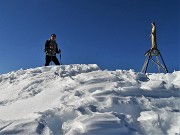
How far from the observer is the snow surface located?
13.3ft

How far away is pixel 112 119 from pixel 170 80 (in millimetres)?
3218

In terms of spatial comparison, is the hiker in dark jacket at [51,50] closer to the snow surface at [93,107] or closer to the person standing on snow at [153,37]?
the person standing on snow at [153,37]

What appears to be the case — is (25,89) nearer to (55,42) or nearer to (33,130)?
(33,130)

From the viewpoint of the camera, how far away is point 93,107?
4652 mm

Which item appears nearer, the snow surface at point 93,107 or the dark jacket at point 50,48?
the snow surface at point 93,107

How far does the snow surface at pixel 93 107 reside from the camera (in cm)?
404

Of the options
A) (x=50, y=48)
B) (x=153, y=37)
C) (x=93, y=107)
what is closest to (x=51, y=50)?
(x=50, y=48)

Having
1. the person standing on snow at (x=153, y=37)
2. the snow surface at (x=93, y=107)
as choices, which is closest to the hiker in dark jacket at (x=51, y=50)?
the person standing on snow at (x=153, y=37)

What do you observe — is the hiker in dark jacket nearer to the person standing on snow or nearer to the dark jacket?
the dark jacket

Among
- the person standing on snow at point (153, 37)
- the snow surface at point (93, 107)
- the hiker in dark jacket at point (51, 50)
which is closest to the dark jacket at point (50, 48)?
the hiker in dark jacket at point (51, 50)

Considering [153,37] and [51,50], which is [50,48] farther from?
[153,37]

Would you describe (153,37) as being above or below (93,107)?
above

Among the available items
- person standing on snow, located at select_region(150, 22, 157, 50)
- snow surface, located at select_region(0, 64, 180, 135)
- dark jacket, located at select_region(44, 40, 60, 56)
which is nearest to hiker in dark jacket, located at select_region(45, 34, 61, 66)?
dark jacket, located at select_region(44, 40, 60, 56)

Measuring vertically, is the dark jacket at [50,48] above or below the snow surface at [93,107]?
above
